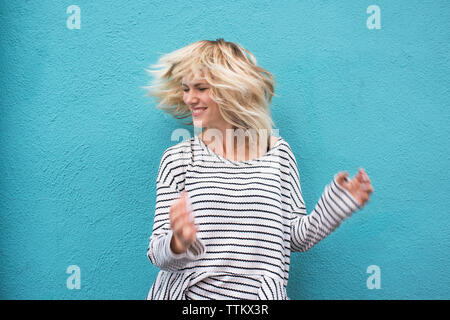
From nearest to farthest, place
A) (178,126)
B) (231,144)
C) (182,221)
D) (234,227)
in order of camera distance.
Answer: (182,221), (234,227), (231,144), (178,126)

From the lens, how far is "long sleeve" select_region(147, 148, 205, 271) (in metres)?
0.85

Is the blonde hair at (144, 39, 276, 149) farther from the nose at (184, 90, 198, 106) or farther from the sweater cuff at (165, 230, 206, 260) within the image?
the sweater cuff at (165, 230, 206, 260)

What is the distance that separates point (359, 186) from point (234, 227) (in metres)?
0.30

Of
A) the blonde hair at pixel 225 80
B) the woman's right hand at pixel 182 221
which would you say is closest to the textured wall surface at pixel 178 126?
the blonde hair at pixel 225 80

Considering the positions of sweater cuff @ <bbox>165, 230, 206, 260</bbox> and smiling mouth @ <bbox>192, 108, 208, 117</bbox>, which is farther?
smiling mouth @ <bbox>192, 108, 208, 117</bbox>

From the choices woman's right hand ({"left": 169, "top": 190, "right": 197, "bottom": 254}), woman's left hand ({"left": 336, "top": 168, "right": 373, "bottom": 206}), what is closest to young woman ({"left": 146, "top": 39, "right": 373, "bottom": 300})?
woman's left hand ({"left": 336, "top": 168, "right": 373, "bottom": 206})

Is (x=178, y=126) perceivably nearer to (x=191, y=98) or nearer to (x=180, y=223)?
(x=191, y=98)

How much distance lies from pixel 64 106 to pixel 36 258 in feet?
1.46

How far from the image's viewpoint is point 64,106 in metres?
1.16

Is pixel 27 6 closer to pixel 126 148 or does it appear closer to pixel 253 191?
pixel 126 148

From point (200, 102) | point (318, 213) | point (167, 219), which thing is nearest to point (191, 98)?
point (200, 102)

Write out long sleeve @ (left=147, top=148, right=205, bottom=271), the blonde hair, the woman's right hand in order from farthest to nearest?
the blonde hair < long sleeve @ (left=147, top=148, right=205, bottom=271) < the woman's right hand

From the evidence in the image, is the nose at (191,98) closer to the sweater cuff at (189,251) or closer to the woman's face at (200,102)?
the woman's face at (200,102)

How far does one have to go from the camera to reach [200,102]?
101cm
